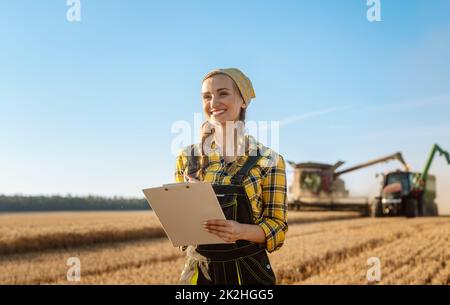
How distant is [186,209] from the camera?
2.12 meters

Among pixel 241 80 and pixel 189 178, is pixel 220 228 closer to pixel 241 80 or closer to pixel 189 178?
pixel 189 178

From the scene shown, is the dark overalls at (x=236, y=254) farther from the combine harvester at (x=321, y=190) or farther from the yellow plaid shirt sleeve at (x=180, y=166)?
the combine harvester at (x=321, y=190)

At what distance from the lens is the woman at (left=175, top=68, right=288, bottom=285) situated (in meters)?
2.19

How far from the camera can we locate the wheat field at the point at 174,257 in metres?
8.77

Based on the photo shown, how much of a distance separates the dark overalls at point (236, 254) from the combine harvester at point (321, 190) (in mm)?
27906

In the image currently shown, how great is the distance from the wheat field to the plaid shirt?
20.3ft

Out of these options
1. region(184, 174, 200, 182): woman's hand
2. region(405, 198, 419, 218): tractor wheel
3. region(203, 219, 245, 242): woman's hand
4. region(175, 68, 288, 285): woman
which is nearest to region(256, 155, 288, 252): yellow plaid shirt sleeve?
region(175, 68, 288, 285): woman

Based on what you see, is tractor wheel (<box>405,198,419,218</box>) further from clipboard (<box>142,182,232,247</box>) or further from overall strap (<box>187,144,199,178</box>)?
clipboard (<box>142,182,232,247</box>)

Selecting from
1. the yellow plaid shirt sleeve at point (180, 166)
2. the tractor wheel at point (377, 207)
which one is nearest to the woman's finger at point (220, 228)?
the yellow plaid shirt sleeve at point (180, 166)

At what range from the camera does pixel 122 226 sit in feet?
58.2

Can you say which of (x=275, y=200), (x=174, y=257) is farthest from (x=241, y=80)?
(x=174, y=257)
